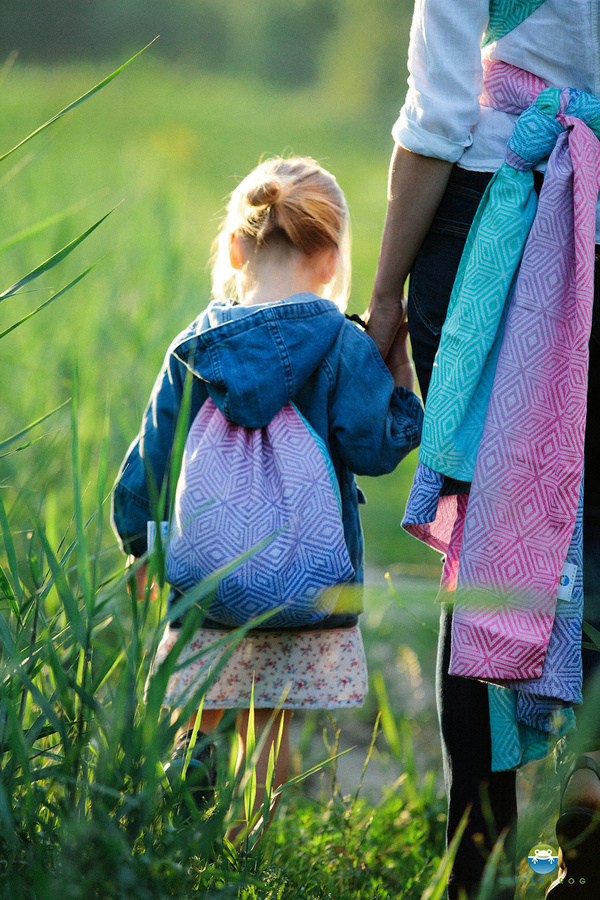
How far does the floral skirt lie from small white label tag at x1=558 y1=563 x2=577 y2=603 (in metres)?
0.48

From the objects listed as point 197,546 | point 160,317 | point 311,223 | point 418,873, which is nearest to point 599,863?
point 418,873

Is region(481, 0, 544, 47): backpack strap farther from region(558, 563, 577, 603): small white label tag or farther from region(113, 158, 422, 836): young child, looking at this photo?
region(558, 563, 577, 603): small white label tag

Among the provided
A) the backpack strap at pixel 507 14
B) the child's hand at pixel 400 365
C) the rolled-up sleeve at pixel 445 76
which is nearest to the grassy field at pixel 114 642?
the child's hand at pixel 400 365

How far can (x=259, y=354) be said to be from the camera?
1501 millimetres

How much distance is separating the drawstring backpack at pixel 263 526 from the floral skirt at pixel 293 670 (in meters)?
0.14

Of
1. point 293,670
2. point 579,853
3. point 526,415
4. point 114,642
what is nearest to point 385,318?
point 526,415

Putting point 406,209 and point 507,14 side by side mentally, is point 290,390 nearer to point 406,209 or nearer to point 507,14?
point 406,209

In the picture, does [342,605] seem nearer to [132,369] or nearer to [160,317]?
[132,369]

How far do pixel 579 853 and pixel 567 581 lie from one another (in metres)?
0.38

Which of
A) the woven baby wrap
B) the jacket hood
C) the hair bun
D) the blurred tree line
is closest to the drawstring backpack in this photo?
the jacket hood

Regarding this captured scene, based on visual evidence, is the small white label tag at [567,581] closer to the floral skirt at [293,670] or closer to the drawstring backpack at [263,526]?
the drawstring backpack at [263,526]

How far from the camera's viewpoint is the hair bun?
5.39ft

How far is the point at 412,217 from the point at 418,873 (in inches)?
42.0

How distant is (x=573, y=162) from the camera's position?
1230 mm
